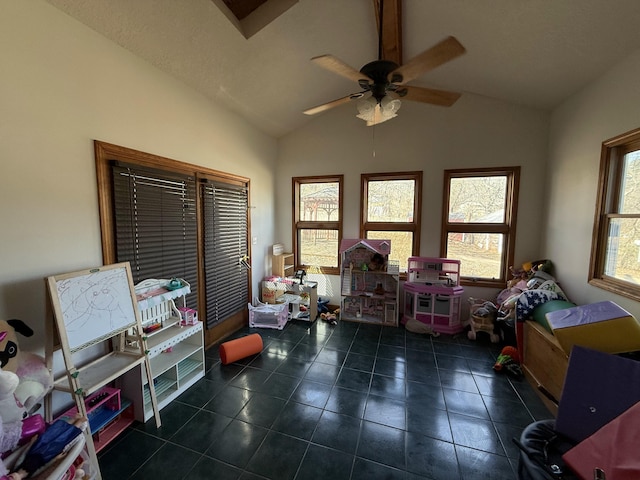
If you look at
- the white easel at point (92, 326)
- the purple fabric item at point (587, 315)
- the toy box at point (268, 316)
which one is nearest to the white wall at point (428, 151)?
the toy box at point (268, 316)

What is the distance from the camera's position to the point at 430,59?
1.62 m

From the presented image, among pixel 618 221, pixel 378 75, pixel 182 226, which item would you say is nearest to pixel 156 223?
pixel 182 226

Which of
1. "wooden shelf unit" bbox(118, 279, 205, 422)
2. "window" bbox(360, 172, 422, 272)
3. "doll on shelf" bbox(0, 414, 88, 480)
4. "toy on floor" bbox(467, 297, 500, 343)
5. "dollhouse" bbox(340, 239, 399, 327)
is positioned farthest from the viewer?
"window" bbox(360, 172, 422, 272)

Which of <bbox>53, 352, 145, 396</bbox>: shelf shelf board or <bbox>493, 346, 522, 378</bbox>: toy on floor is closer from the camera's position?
<bbox>53, 352, 145, 396</bbox>: shelf shelf board

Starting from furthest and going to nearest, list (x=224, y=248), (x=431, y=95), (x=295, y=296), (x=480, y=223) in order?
(x=295, y=296), (x=480, y=223), (x=224, y=248), (x=431, y=95)

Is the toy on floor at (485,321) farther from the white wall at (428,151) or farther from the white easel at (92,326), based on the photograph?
the white easel at (92,326)

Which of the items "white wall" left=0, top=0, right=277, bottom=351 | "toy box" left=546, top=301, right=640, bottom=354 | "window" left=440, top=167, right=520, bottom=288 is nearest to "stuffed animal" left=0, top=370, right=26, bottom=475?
"white wall" left=0, top=0, right=277, bottom=351

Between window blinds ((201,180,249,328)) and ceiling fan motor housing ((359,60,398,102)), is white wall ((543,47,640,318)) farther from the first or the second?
window blinds ((201,180,249,328))

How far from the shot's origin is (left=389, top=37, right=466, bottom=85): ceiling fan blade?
1.50 metres

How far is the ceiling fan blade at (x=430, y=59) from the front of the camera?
150 cm

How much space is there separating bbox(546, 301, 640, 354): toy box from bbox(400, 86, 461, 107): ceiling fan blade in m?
1.82

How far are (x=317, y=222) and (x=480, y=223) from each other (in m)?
2.33

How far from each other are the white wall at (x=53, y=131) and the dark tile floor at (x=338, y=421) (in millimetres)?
1119

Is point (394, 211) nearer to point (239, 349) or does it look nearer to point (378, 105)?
point (378, 105)
